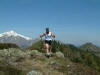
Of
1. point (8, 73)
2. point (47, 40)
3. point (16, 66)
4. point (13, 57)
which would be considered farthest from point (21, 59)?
point (8, 73)

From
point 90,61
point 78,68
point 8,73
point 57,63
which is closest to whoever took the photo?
point 8,73

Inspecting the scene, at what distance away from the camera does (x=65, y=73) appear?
12328 millimetres

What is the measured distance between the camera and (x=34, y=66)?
1390 centimetres

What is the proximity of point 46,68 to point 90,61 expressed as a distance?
144233 mm

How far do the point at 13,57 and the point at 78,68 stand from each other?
268 inches

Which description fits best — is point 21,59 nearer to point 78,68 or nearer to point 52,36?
point 52,36

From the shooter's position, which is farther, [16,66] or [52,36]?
[52,36]

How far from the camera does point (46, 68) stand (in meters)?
13.4

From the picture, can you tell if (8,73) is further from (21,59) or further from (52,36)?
(52,36)

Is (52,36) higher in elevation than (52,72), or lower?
higher

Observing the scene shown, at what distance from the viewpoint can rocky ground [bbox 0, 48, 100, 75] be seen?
12.1m

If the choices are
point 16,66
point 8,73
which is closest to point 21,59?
point 16,66

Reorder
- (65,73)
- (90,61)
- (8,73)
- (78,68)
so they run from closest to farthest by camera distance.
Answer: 1. (8,73)
2. (65,73)
3. (78,68)
4. (90,61)

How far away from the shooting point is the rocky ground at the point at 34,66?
12.1 metres
